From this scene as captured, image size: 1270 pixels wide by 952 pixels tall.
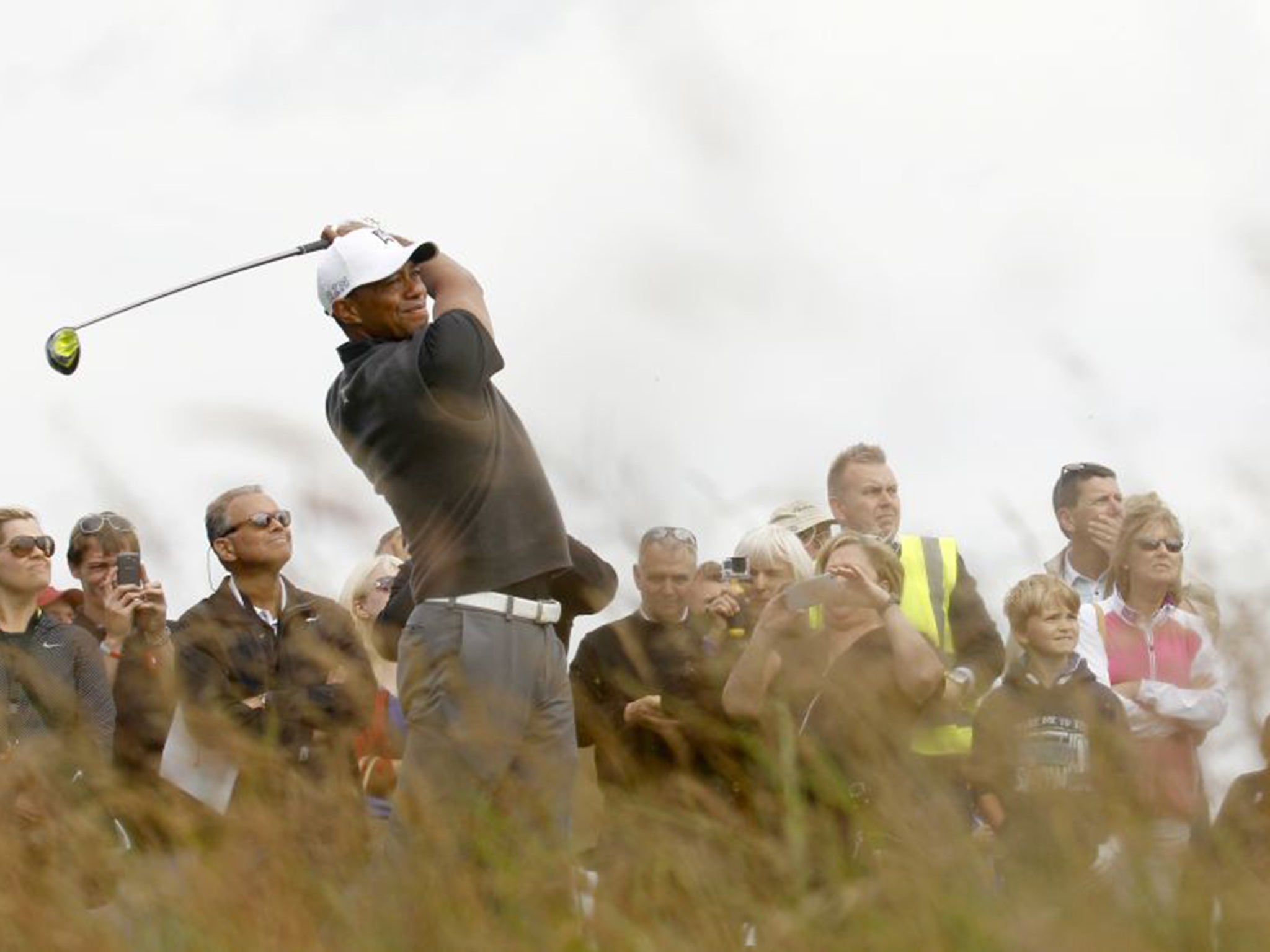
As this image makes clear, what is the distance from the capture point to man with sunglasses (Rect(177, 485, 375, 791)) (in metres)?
6.34

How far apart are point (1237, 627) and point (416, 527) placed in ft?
9.52

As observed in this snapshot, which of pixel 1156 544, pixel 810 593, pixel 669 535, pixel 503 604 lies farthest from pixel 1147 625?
pixel 669 535

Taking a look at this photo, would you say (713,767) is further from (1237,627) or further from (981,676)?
(981,676)

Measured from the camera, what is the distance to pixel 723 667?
188 inches

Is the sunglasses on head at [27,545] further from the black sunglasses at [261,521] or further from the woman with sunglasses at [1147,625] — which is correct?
the woman with sunglasses at [1147,625]

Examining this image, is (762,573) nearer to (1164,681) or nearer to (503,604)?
(1164,681)

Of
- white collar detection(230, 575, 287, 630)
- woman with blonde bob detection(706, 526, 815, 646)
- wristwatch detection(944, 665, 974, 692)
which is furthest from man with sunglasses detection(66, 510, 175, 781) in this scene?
wristwatch detection(944, 665, 974, 692)

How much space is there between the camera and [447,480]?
6.21m

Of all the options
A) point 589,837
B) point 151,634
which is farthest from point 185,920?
point 151,634

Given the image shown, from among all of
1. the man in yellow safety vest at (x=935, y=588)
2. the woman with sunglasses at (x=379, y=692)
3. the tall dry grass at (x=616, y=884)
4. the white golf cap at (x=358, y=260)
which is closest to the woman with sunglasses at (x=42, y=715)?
the tall dry grass at (x=616, y=884)

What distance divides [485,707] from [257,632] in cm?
270

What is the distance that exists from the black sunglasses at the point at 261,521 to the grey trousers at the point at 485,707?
5.90 feet

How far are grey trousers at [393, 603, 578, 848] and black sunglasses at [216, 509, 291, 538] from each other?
5.90ft

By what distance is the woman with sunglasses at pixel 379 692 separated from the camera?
23.6 ft
